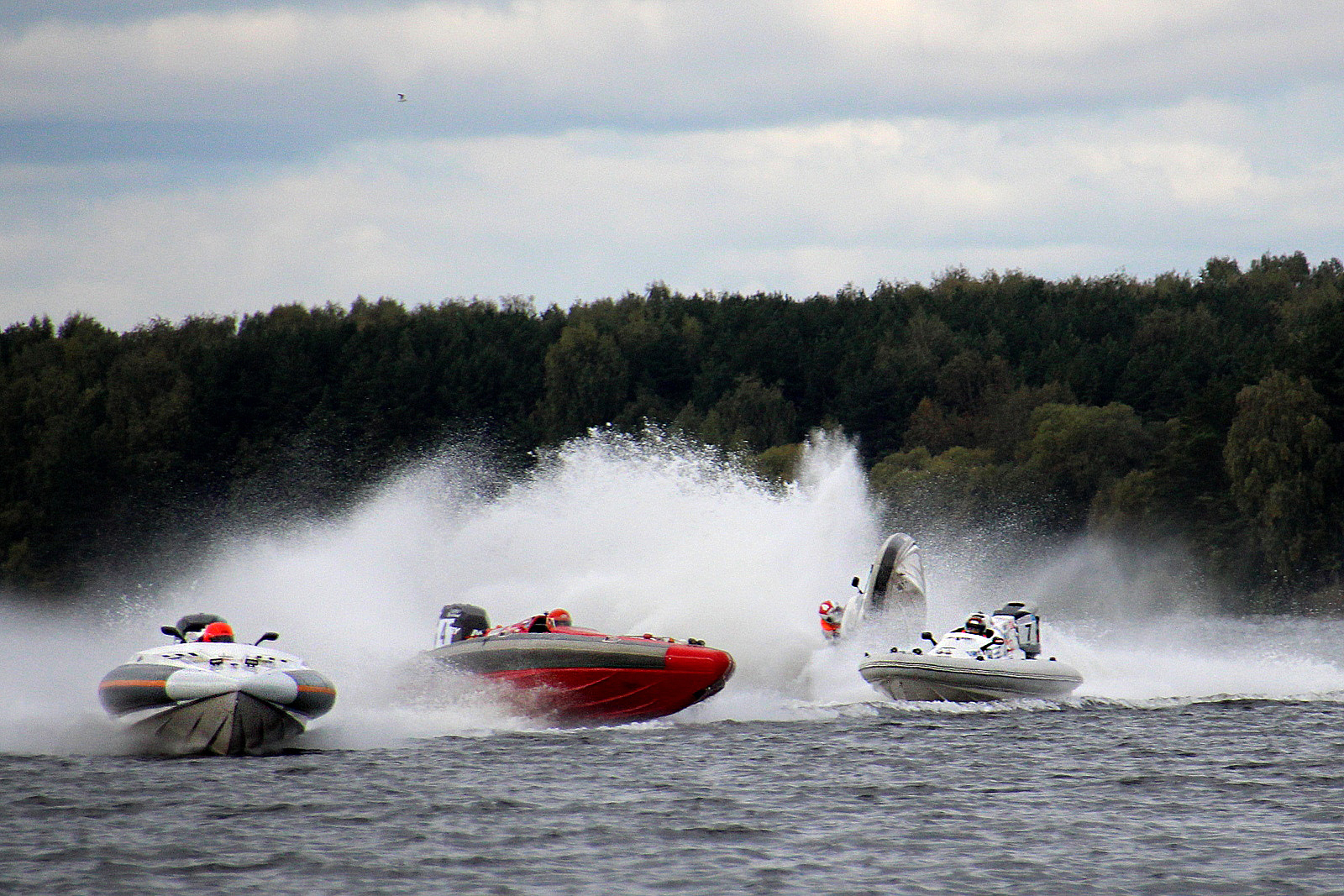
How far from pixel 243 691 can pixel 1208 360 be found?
8238 cm

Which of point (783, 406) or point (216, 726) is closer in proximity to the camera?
point (216, 726)

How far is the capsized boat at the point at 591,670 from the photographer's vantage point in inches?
917

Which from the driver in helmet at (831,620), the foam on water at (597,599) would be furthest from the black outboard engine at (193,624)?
the driver in helmet at (831,620)

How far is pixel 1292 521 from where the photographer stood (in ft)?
214

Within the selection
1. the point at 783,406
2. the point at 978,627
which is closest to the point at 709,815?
the point at 978,627

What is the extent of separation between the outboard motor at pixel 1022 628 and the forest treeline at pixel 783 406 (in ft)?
136

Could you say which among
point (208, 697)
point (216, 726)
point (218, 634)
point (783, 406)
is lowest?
point (216, 726)

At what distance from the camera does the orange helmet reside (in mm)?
21688

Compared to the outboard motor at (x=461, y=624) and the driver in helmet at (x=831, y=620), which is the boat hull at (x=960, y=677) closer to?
the driver in helmet at (x=831, y=620)

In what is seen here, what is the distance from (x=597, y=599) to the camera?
98.7 feet

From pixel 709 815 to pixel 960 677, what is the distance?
913 cm

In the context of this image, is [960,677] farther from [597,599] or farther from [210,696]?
[210,696]

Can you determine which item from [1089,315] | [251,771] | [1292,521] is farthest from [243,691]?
[1089,315]

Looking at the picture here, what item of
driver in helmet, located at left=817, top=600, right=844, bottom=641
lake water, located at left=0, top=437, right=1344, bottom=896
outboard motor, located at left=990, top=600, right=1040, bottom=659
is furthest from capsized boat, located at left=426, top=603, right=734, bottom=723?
outboard motor, located at left=990, top=600, right=1040, bottom=659
